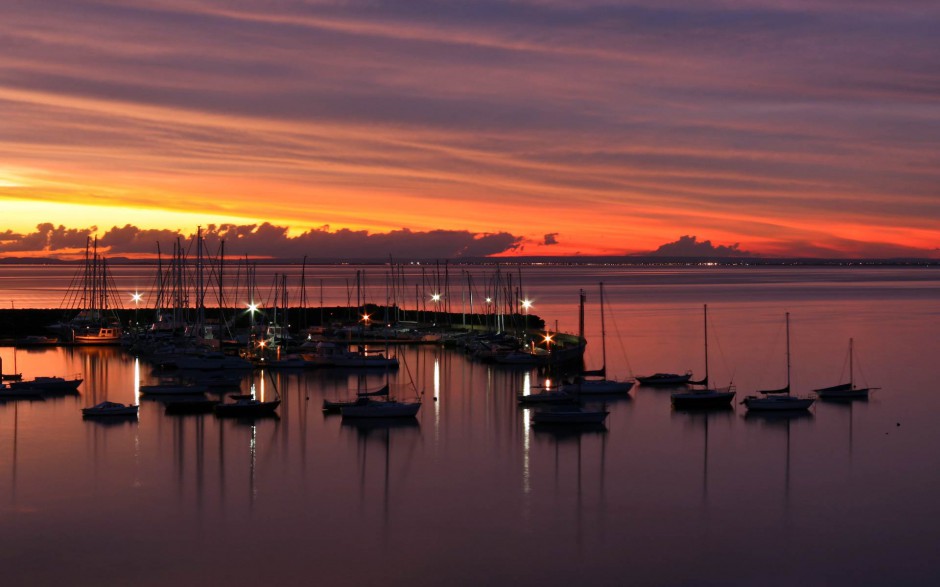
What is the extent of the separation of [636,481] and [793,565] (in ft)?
21.2

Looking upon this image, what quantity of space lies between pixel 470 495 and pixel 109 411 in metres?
14.9

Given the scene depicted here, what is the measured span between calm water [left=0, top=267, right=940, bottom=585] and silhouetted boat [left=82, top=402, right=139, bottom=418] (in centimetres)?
49

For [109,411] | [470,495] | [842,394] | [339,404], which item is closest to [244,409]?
[339,404]

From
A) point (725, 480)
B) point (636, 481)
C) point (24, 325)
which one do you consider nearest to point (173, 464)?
point (636, 481)

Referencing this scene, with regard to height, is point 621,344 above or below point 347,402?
above

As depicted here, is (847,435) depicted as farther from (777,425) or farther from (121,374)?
(121,374)

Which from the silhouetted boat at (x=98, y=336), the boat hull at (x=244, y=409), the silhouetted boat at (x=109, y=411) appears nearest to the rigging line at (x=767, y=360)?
the boat hull at (x=244, y=409)

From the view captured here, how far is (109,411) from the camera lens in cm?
3216

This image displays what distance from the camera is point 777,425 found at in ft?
104

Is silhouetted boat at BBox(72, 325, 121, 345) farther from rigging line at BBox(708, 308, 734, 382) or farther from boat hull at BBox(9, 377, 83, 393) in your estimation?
rigging line at BBox(708, 308, 734, 382)

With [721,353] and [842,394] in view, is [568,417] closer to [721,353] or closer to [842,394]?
[842,394]

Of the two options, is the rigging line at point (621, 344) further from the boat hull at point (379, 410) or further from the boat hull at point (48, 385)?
the boat hull at point (48, 385)

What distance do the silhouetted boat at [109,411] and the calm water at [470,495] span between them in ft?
1.61

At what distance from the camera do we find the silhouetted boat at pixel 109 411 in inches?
1259
